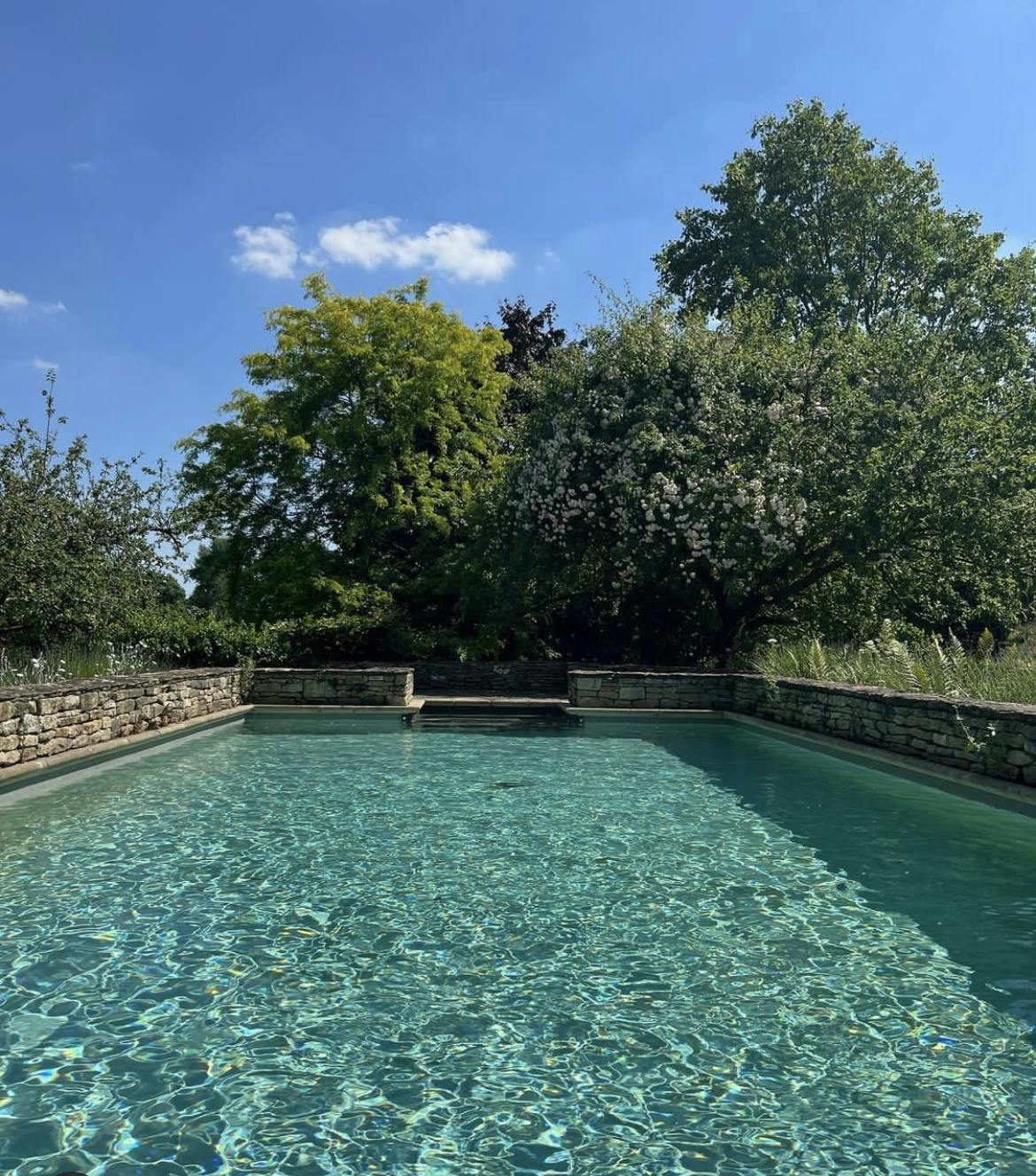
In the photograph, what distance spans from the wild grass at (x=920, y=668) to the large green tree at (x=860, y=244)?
1423 cm

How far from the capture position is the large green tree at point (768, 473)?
1741cm

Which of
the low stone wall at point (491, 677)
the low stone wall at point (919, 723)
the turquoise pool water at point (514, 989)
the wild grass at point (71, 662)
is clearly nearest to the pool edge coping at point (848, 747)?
the low stone wall at point (919, 723)

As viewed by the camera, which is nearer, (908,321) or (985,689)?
(985,689)

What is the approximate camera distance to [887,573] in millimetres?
18906

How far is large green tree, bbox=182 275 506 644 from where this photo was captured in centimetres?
2562

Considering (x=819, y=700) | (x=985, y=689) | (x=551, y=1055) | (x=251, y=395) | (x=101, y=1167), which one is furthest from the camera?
(x=251, y=395)

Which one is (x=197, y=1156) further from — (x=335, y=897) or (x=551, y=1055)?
(x=335, y=897)

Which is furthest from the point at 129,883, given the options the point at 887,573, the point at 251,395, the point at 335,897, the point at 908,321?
the point at 251,395

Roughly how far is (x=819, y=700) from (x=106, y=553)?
13229 millimetres

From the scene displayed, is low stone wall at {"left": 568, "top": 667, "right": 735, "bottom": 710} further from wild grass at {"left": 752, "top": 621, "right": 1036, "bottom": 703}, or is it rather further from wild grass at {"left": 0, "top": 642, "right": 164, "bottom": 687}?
wild grass at {"left": 0, "top": 642, "right": 164, "bottom": 687}

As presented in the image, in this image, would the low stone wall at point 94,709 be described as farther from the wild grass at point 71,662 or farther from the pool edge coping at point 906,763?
the pool edge coping at point 906,763

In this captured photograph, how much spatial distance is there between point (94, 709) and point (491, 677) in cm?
1192

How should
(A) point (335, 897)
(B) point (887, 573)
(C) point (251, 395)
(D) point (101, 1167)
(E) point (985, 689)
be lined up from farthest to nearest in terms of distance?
1. (C) point (251, 395)
2. (B) point (887, 573)
3. (E) point (985, 689)
4. (A) point (335, 897)
5. (D) point (101, 1167)

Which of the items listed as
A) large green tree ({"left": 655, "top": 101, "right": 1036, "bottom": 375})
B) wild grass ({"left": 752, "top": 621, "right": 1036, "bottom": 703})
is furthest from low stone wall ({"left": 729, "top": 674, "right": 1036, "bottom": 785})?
large green tree ({"left": 655, "top": 101, "right": 1036, "bottom": 375})
